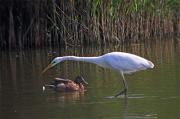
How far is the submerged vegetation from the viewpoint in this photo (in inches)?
1182

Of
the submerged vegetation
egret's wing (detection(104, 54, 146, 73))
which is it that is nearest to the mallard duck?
egret's wing (detection(104, 54, 146, 73))

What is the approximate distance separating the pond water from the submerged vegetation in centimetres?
890

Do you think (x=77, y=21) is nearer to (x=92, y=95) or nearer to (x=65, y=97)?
(x=65, y=97)

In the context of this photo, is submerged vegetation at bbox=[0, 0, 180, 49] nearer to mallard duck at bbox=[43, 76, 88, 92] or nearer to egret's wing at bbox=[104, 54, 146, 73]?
mallard duck at bbox=[43, 76, 88, 92]

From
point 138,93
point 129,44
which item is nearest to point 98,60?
point 138,93

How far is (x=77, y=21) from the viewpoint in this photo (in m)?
30.0

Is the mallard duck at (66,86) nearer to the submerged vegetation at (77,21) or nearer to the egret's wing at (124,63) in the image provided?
the egret's wing at (124,63)

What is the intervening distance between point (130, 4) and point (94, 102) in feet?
61.8

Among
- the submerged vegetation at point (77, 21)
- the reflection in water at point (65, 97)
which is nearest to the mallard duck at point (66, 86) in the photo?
the reflection in water at point (65, 97)

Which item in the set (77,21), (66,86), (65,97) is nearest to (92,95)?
(65,97)

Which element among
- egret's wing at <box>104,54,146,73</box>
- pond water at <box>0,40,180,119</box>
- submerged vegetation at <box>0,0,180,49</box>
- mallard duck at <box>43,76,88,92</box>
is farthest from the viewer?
submerged vegetation at <box>0,0,180,49</box>

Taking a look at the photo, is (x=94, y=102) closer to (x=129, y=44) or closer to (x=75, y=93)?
(x=75, y=93)

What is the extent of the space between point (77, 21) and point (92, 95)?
55.7ft

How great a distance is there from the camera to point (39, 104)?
40.4 ft
